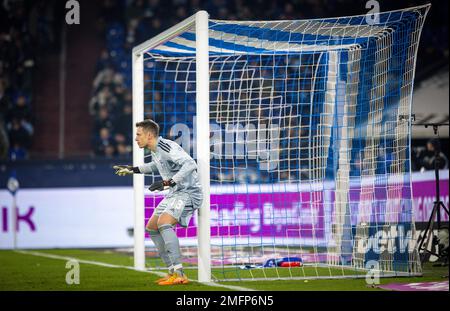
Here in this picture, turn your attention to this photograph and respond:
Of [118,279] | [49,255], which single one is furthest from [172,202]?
[49,255]

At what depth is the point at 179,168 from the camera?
9.23 metres

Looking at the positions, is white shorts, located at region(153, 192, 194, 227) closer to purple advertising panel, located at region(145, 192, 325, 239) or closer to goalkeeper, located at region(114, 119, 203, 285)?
goalkeeper, located at region(114, 119, 203, 285)

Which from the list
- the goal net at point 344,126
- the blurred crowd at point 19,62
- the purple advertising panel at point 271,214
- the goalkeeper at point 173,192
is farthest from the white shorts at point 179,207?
the blurred crowd at point 19,62

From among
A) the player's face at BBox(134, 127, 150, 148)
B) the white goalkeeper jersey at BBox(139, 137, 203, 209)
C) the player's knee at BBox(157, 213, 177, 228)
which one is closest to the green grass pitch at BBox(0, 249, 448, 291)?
the player's knee at BBox(157, 213, 177, 228)

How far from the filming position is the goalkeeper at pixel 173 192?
907 centimetres

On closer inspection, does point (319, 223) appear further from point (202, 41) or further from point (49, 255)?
point (202, 41)

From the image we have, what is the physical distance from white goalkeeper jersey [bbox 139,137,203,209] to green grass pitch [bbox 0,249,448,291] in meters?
0.95

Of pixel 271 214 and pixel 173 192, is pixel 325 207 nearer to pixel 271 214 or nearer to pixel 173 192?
pixel 271 214

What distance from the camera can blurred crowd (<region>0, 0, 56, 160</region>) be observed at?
61.1 feet

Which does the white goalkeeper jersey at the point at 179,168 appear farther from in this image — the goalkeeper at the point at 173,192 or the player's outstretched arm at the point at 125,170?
the player's outstretched arm at the point at 125,170

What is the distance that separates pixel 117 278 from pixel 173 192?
1.42 meters

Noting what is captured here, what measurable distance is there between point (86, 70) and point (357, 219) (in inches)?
446

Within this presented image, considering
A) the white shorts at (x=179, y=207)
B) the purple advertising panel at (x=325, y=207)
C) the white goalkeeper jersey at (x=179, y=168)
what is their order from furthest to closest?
the purple advertising panel at (x=325, y=207)
the white shorts at (x=179, y=207)
the white goalkeeper jersey at (x=179, y=168)

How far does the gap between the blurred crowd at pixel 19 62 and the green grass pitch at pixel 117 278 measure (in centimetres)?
566
